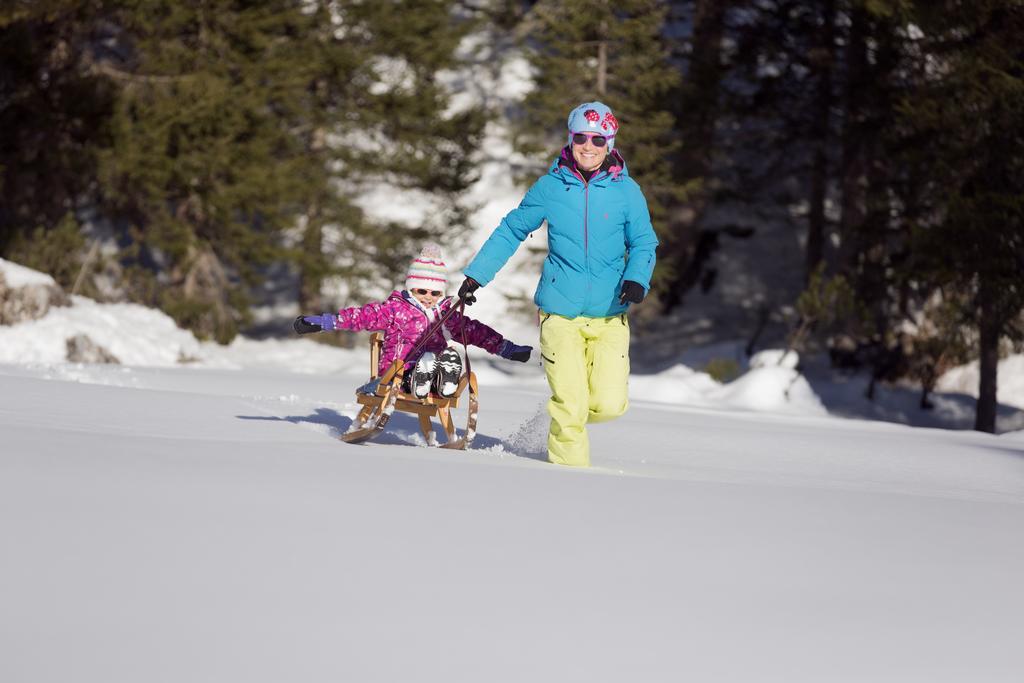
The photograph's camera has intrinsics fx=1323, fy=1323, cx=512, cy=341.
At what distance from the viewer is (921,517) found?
4.80 metres

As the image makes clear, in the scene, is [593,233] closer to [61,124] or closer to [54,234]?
[54,234]

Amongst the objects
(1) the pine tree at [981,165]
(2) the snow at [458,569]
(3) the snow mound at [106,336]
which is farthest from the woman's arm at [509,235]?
(1) the pine tree at [981,165]

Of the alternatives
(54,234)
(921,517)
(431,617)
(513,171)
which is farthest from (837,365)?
(431,617)

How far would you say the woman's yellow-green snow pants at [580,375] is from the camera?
21.6ft

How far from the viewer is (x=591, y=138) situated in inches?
260

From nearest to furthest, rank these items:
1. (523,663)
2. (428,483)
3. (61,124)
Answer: (523,663) → (428,483) → (61,124)

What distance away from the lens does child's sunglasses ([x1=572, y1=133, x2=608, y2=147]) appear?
260 inches

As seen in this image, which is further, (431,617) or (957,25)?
(957,25)

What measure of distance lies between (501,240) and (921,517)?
277cm

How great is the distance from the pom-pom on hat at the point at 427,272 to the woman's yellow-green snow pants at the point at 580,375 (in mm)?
885

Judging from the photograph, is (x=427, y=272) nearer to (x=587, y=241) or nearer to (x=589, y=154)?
(x=587, y=241)

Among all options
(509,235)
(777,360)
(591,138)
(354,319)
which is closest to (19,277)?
(354,319)

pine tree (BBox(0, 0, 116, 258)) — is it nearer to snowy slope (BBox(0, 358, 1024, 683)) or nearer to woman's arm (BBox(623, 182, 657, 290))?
woman's arm (BBox(623, 182, 657, 290))

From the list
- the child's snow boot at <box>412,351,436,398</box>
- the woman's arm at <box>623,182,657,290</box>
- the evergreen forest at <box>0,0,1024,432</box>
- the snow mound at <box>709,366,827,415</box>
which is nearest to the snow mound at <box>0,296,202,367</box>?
the evergreen forest at <box>0,0,1024,432</box>
